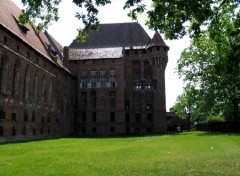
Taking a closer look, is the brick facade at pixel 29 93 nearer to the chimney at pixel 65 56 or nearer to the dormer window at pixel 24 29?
the dormer window at pixel 24 29

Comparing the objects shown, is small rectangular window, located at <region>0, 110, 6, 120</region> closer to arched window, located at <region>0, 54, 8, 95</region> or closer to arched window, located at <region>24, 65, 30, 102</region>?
arched window, located at <region>0, 54, 8, 95</region>

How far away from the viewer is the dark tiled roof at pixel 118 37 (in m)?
60.4

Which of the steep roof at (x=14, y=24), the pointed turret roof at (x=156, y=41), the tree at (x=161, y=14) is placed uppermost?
the pointed turret roof at (x=156, y=41)

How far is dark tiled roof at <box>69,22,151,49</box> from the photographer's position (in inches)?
2377

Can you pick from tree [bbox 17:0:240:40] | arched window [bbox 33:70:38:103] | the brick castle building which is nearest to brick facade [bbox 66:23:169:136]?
the brick castle building

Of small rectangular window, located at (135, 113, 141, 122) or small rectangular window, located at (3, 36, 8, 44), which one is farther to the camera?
small rectangular window, located at (135, 113, 141, 122)

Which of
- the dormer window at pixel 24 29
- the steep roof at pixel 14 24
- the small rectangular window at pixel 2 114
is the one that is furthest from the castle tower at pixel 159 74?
the small rectangular window at pixel 2 114

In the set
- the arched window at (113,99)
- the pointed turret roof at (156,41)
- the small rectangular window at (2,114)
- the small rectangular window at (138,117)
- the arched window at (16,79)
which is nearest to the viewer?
the small rectangular window at (2,114)

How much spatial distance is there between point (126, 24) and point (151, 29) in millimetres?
54280

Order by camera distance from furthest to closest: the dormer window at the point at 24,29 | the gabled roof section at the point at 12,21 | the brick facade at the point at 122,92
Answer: the brick facade at the point at 122,92 < the dormer window at the point at 24,29 < the gabled roof section at the point at 12,21

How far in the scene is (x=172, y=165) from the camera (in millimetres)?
11484

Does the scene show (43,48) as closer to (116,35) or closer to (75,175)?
(116,35)

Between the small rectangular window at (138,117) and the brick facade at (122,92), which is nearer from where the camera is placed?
the brick facade at (122,92)

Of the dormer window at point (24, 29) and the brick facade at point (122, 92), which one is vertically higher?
the dormer window at point (24, 29)
